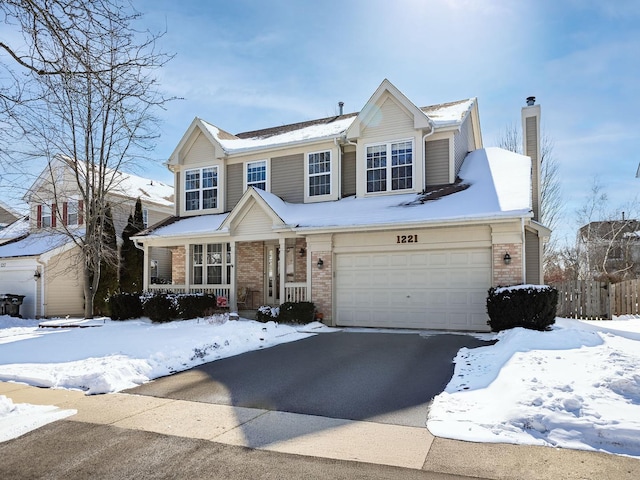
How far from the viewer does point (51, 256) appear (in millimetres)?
21219

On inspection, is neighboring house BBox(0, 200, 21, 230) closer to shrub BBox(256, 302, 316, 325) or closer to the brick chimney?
shrub BBox(256, 302, 316, 325)

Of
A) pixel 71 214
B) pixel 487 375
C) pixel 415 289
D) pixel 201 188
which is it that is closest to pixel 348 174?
pixel 415 289

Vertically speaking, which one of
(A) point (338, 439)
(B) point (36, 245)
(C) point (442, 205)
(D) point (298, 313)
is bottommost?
(A) point (338, 439)

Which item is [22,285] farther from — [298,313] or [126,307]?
[298,313]

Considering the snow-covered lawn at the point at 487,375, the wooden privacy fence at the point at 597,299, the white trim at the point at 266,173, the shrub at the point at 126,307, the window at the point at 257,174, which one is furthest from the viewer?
the window at the point at 257,174

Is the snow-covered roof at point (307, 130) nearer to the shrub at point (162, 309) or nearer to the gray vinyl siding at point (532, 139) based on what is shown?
the gray vinyl siding at point (532, 139)

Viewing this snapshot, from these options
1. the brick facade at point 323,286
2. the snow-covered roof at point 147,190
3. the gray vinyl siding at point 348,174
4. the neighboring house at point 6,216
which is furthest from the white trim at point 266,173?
the neighboring house at point 6,216

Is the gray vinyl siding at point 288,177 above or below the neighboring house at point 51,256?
above

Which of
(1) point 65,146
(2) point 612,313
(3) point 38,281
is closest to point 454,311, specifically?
(2) point 612,313

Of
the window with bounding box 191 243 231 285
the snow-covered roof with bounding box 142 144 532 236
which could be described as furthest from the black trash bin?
the snow-covered roof with bounding box 142 144 532 236

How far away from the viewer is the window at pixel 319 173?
54.6ft

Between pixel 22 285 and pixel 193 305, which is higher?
pixel 22 285

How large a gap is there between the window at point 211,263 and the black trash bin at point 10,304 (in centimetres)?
863

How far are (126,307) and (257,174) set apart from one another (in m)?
7.00
